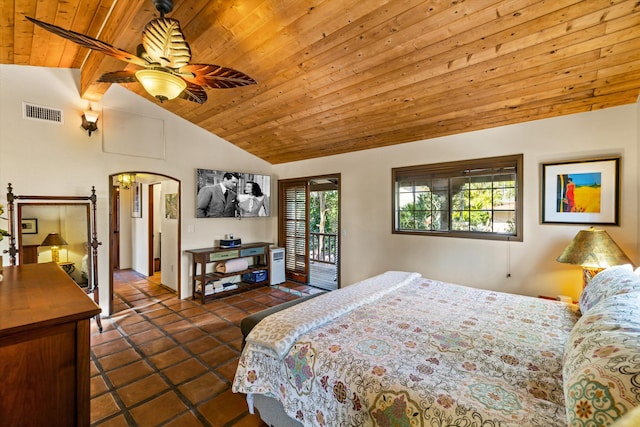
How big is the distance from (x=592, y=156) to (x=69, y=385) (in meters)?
4.24

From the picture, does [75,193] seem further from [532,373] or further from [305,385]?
[532,373]

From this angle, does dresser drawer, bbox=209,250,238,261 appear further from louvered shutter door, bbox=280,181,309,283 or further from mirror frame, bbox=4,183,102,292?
mirror frame, bbox=4,183,102,292

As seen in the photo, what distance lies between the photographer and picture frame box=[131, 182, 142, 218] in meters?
6.06

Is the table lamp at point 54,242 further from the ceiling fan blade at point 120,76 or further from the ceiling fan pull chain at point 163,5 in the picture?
the ceiling fan pull chain at point 163,5

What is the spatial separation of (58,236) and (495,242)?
5223 mm

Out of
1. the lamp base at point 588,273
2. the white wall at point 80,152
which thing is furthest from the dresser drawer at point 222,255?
the lamp base at point 588,273

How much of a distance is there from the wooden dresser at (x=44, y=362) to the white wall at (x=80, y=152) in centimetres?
269

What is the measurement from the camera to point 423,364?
52.9 inches

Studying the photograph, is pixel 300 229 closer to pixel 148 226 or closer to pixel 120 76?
pixel 148 226

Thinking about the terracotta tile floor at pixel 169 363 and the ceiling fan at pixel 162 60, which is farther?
the terracotta tile floor at pixel 169 363

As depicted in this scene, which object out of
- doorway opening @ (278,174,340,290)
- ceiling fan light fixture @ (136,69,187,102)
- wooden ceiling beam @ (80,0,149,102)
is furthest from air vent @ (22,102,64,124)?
doorway opening @ (278,174,340,290)

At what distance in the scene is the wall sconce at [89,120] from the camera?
343 centimetres

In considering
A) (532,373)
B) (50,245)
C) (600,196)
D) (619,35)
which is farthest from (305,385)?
(50,245)

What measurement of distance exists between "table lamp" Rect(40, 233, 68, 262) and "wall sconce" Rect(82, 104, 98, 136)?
4.47ft
